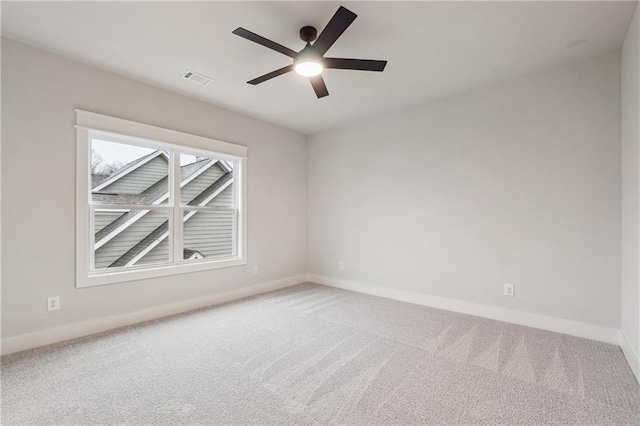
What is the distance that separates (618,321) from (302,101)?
13.0ft

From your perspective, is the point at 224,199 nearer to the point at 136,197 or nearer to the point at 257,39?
the point at 136,197

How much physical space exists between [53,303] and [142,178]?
4.80ft

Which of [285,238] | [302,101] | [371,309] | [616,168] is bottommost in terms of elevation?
[371,309]

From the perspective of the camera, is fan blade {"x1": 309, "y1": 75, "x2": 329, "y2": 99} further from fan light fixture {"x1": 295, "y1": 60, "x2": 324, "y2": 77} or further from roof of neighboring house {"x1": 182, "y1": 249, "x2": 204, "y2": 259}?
roof of neighboring house {"x1": 182, "y1": 249, "x2": 204, "y2": 259}

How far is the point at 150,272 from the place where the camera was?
334 centimetres

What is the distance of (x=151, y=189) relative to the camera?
11.5ft

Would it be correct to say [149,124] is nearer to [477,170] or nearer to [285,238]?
[285,238]

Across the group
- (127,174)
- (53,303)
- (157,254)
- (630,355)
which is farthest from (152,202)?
(630,355)

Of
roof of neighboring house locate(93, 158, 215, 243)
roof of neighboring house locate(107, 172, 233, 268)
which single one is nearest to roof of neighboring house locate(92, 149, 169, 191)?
roof of neighboring house locate(93, 158, 215, 243)

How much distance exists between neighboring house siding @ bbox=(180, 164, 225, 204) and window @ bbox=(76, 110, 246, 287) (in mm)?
13

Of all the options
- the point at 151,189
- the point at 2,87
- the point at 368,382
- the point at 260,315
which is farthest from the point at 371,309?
the point at 2,87

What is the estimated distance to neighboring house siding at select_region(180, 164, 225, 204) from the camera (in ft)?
12.5

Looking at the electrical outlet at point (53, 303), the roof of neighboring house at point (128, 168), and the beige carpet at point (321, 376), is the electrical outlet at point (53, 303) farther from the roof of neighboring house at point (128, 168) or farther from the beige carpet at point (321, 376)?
the roof of neighboring house at point (128, 168)

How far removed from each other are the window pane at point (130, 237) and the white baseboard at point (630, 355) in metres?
4.36
